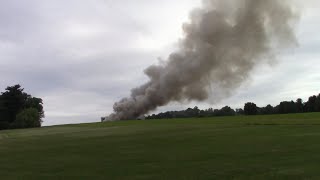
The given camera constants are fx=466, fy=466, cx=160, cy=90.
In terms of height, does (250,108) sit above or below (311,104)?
above

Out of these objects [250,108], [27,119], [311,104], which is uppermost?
[250,108]

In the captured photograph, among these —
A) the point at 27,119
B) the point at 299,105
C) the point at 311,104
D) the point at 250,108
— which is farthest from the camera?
the point at 250,108

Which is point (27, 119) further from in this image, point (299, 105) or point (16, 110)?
point (299, 105)

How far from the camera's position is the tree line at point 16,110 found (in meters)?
154

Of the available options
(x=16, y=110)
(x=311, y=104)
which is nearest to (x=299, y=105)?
(x=311, y=104)

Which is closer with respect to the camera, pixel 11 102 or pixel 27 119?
pixel 27 119

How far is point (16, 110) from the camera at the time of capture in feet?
554

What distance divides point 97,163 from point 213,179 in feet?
38.0

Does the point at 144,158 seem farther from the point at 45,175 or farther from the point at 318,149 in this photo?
the point at 318,149

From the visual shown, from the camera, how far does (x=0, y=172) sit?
29.8 m

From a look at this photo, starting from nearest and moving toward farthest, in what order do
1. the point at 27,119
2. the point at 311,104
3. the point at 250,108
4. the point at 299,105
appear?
the point at 27,119, the point at 311,104, the point at 299,105, the point at 250,108

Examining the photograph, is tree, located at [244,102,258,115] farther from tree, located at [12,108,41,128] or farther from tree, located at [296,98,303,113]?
tree, located at [12,108,41,128]

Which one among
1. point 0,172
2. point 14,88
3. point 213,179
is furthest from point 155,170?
point 14,88

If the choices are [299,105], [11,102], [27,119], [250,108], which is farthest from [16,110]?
[299,105]
